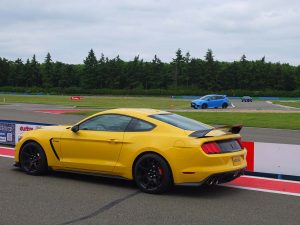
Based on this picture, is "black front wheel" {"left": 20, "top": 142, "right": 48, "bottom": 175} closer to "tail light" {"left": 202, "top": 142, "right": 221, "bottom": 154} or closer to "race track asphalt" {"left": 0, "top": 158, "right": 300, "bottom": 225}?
"race track asphalt" {"left": 0, "top": 158, "right": 300, "bottom": 225}

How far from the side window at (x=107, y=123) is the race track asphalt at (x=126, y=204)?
958 millimetres

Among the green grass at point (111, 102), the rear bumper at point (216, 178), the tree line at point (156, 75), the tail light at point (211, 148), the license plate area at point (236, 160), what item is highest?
the tree line at point (156, 75)

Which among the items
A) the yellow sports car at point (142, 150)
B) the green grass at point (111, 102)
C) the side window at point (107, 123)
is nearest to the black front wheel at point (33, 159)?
the yellow sports car at point (142, 150)

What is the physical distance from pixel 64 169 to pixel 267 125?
17.5 metres

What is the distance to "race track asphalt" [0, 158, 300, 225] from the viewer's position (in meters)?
6.00

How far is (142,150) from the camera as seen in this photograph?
24.9 feet

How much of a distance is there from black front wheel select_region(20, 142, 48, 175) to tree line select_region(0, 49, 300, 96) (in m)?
117

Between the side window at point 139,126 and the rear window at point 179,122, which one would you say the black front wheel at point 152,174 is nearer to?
the side window at point 139,126

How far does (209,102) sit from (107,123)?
1530 inches

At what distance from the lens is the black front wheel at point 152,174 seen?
7346 millimetres

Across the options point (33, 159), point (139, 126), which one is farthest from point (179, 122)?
point (33, 159)

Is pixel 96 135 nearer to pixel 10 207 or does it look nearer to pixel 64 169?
pixel 64 169

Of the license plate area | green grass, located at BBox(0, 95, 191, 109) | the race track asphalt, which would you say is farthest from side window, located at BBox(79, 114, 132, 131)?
green grass, located at BBox(0, 95, 191, 109)

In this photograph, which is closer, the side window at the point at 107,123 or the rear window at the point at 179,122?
the rear window at the point at 179,122
